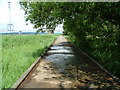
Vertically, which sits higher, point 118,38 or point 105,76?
point 118,38

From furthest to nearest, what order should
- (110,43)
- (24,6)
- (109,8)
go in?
(24,6) < (110,43) < (109,8)

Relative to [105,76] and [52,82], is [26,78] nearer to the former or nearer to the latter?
[52,82]

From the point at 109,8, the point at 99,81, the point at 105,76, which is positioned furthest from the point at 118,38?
the point at 99,81

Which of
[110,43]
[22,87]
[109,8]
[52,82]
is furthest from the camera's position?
[110,43]

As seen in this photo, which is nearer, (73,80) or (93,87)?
(93,87)

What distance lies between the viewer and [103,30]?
32.9ft

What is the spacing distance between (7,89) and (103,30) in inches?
242

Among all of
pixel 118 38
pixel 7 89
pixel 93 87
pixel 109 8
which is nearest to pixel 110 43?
pixel 118 38

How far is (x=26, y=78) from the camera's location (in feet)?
24.3

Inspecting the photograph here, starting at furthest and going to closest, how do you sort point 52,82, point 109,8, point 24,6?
point 24,6 → point 109,8 → point 52,82

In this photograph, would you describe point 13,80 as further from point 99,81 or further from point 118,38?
point 118,38

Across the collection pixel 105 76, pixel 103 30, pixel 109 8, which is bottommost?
pixel 105 76

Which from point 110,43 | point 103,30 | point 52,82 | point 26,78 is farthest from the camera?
point 103,30

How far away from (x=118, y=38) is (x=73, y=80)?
3072mm
